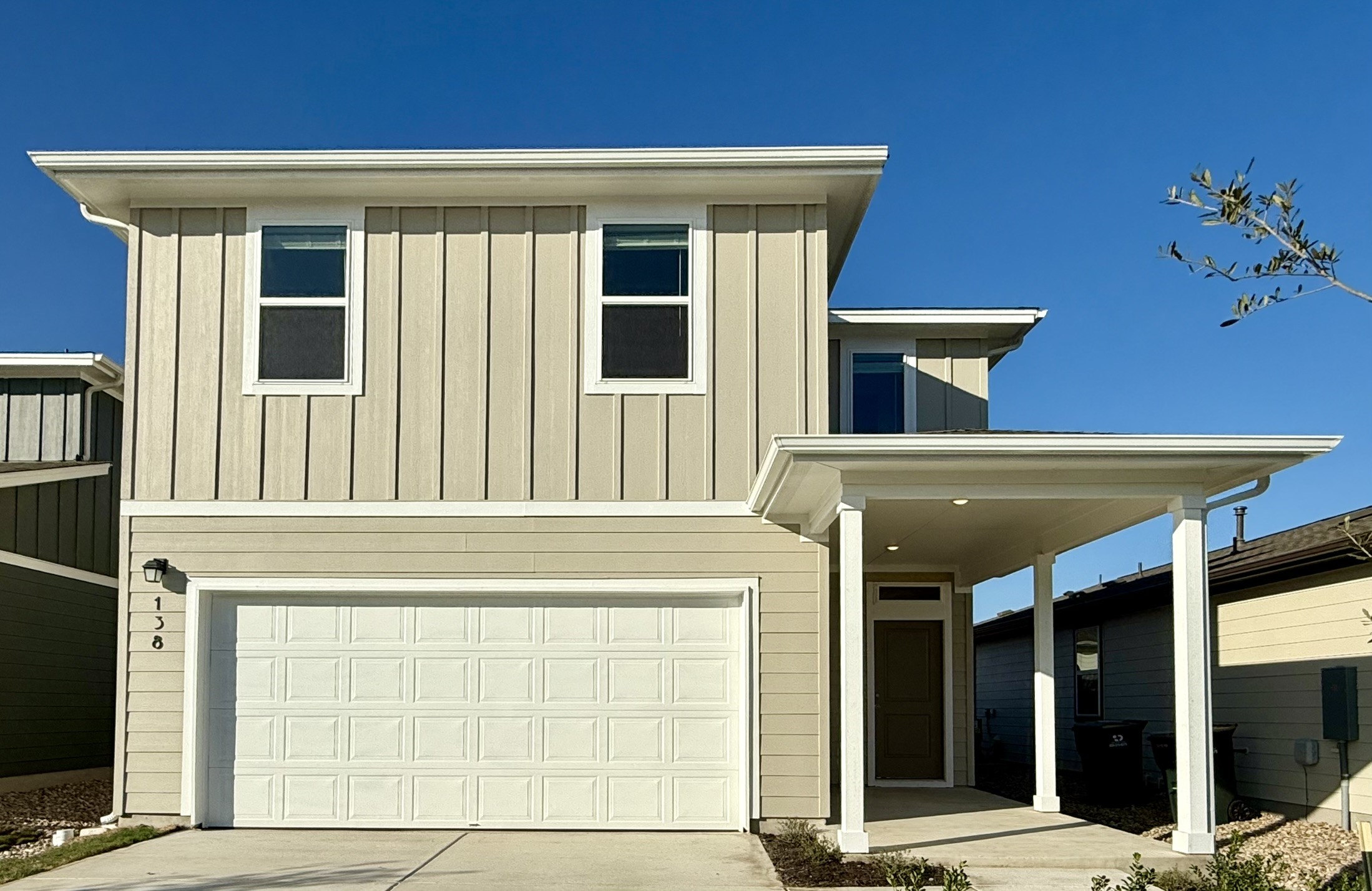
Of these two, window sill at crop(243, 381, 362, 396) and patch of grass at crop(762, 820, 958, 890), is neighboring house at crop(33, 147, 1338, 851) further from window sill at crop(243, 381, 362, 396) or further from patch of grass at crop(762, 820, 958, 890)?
patch of grass at crop(762, 820, 958, 890)

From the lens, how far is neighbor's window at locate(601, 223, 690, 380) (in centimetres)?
1123

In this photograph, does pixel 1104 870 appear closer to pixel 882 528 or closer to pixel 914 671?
pixel 882 528

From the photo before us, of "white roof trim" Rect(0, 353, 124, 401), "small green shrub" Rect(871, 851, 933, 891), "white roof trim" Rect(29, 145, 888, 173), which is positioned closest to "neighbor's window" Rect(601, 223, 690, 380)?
"white roof trim" Rect(29, 145, 888, 173)

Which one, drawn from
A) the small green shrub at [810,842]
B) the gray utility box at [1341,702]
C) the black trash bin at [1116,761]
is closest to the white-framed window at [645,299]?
the small green shrub at [810,842]

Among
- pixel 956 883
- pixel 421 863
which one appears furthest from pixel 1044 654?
pixel 421 863

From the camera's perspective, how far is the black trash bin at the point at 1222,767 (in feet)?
42.4

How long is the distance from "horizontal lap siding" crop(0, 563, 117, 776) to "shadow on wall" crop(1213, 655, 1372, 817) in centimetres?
1256

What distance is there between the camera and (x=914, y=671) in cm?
1491

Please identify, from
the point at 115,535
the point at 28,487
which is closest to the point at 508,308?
the point at 28,487

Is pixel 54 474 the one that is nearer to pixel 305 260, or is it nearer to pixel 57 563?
pixel 57 563

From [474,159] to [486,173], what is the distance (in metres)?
0.15

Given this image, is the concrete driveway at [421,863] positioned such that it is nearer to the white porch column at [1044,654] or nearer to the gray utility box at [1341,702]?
the white porch column at [1044,654]

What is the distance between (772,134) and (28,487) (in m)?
8.48

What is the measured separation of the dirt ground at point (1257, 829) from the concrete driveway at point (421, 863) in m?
4.07
